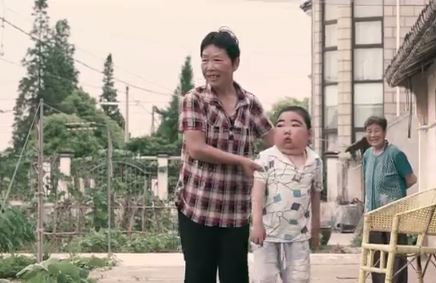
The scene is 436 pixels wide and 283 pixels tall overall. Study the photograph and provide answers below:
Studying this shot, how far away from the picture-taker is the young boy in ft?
15.9

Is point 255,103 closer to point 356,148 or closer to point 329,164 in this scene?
point 356,148

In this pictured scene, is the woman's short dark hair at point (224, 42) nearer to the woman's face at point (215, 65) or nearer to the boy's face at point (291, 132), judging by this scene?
the woman's face at point (215, 65)

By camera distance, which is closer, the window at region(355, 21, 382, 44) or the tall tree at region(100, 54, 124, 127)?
the window at region(355, 21, 382, 44)

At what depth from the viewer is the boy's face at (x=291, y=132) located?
191 inches

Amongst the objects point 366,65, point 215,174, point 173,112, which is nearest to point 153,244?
point 215,174

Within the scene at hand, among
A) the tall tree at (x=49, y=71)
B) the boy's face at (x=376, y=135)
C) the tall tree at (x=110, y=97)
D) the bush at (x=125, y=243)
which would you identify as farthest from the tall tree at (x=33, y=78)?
the boy's face at (x=376, y=135)

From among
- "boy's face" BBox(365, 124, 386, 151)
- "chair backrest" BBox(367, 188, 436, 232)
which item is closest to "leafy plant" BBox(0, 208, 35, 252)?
"boy's face" BBox(365, 124, 386, 151)

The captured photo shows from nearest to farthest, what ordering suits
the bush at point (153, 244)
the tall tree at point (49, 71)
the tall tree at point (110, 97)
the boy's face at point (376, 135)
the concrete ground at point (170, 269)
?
the boy's face at point (376, 135), the concrete ground at point (170, 269), the bush at point (153, 244), the tall tree at point (49, 71), the tall tree at point (110, 97)

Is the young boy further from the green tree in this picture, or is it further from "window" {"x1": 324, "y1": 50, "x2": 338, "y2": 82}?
the green tree

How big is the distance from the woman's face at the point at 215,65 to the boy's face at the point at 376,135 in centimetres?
277

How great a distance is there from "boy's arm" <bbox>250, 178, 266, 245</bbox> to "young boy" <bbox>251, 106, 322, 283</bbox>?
0.28 ft

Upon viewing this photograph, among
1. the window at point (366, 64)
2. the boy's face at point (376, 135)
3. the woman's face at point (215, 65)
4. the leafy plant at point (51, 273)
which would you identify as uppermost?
the window at point (366, 64)

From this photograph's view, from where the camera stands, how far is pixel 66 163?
61.4 ft

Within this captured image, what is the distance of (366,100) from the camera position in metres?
26.3
